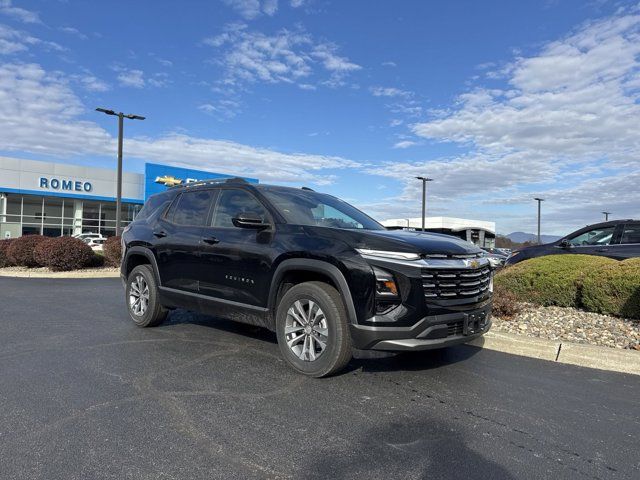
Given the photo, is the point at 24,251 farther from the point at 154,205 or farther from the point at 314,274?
the point at 314,274

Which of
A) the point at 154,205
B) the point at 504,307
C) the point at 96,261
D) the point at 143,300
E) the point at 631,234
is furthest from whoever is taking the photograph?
the point at 96,261

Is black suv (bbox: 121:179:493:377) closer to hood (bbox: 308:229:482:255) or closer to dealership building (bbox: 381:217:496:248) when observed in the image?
hood (bbox: 308:229:482:255)

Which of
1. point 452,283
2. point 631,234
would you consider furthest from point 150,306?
point 631,234

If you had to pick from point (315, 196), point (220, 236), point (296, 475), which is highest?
point (315, 196)

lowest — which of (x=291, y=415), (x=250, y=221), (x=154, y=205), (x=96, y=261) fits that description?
(x=291, y=415)

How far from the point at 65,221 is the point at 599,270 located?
3747 cm

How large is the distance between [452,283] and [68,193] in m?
35.7

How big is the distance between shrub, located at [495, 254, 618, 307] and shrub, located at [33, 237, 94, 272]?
40.4ft

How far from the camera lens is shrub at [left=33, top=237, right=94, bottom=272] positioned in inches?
579

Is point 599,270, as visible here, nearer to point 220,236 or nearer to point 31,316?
point 220,236

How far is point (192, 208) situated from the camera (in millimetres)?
6168

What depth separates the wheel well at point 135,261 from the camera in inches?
266

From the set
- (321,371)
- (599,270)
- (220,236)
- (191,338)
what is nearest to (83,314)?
(191,338)

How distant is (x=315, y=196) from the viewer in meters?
5.97
